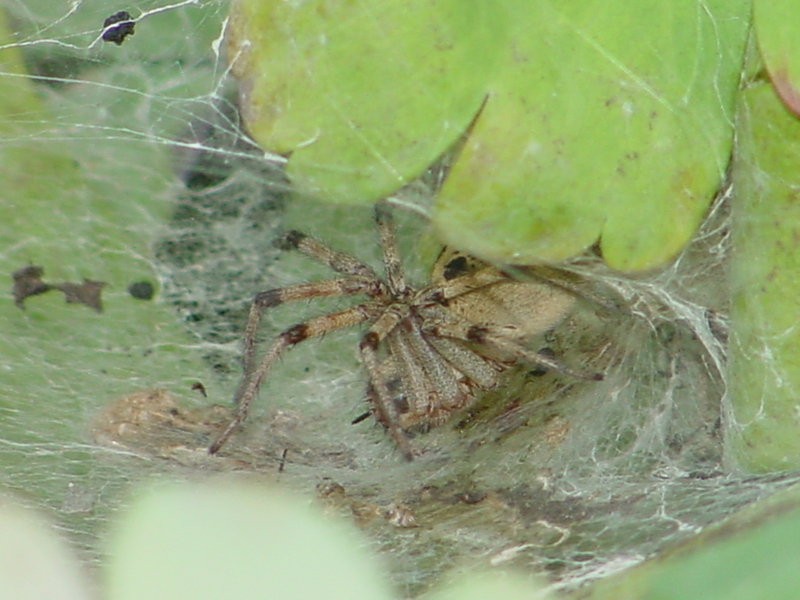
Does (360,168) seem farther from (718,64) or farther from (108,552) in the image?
(108,552)

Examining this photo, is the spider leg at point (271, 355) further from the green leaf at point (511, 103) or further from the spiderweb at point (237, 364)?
the green leaf at point (511, 103)

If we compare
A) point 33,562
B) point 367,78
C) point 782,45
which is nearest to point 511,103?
point 367,78

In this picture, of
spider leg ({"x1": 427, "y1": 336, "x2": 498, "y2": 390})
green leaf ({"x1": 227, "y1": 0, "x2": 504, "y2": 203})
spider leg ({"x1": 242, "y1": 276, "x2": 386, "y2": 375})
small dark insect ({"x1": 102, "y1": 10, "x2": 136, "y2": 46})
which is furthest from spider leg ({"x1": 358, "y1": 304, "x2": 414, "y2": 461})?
small dark insect ({"x1": 102, "y1": 10, "x2": 136, "y2": 46})

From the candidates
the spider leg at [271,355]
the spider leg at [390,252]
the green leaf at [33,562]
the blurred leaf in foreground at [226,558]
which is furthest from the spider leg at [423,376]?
the blurred leaf in foreground at [226,558]

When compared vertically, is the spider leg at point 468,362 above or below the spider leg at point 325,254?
below

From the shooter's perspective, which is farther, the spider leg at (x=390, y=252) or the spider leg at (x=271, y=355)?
the spider leg at (x=390, y=252)

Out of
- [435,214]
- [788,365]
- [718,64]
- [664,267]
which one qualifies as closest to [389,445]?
[435,214]
